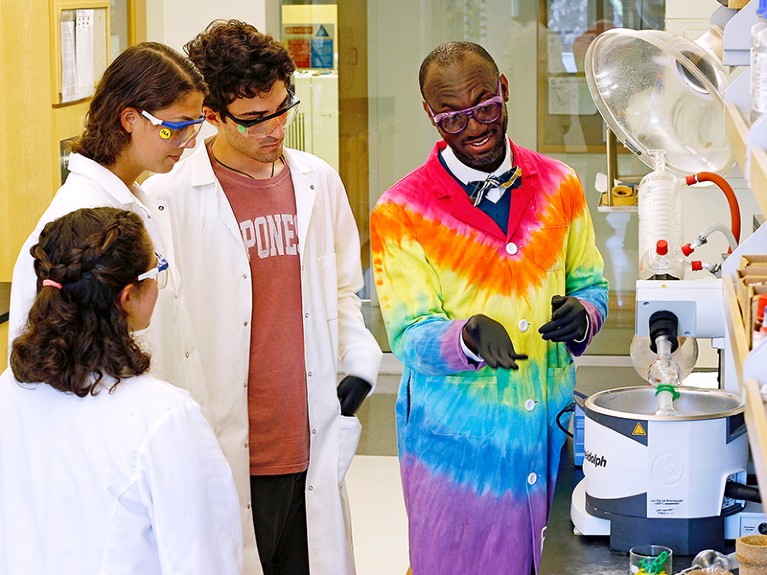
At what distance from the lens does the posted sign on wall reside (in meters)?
6.27

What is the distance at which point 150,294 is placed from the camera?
180 centimetres

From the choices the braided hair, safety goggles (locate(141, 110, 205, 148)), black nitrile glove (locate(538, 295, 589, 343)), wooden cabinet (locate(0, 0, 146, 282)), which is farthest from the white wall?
the braided hair

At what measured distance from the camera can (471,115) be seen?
2381 millimetres

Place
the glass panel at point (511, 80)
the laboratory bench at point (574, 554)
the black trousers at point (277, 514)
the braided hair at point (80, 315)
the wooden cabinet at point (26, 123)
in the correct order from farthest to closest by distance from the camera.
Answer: the glass panel at point (511, 80) → the wooden cabinet at point (26, 123) → the black trousers at point (277, 514) → the laboratory bench at point (574, 554) → the braided hair at point (80, 315)

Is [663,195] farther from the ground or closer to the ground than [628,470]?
farther from the ground

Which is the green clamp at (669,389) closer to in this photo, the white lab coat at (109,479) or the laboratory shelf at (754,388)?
the laboratory shelf at (754,388)

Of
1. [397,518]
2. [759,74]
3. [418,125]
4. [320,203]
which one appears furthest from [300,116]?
[759,74]

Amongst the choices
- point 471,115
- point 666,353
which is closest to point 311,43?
point 471,115

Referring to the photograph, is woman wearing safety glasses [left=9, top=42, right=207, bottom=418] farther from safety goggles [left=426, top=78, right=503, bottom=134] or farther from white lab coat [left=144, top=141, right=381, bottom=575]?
safety goggles [left=426, top=78, right=503, bottom=134]

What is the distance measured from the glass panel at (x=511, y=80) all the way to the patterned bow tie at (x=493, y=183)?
12.6ft

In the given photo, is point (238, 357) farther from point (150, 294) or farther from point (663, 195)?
point (663, 195)

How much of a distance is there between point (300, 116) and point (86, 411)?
15.6ft

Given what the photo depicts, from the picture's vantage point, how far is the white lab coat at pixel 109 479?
1.69 metres

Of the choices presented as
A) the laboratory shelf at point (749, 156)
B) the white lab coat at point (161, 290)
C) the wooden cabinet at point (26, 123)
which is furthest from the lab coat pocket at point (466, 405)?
the wooden cabinet at point (26, 123)
